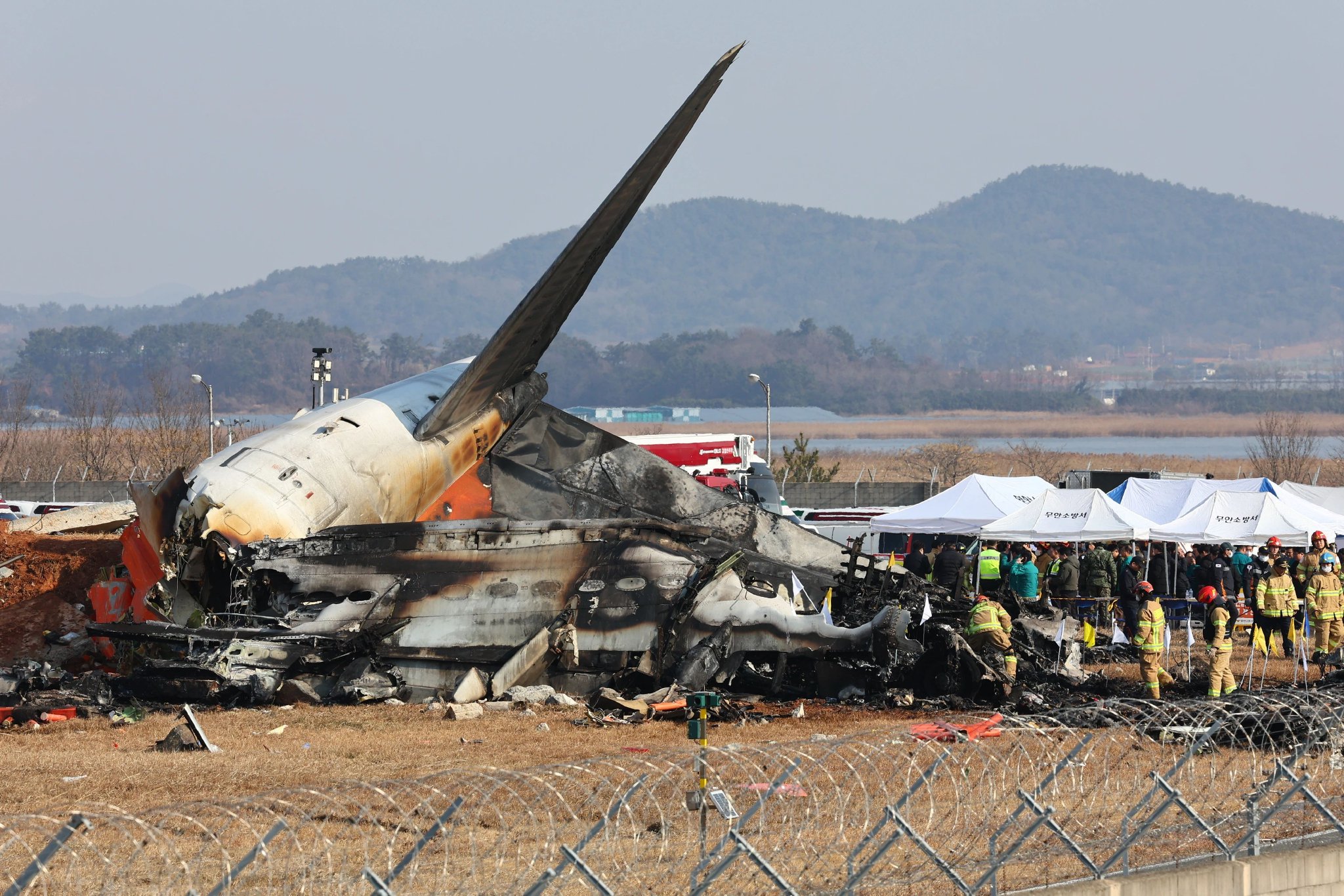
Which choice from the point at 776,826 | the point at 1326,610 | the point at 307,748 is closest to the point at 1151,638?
the point at 1326,610

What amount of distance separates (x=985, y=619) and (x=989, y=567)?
12341 millimetres

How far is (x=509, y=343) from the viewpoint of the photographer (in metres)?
29.8

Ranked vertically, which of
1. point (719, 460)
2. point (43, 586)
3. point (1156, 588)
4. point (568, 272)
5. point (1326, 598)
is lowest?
point (1156, 588)

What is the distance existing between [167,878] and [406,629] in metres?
11.8

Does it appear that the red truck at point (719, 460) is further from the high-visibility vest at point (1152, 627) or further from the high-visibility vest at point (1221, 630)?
the high-visibility vest at point (1221, 630)

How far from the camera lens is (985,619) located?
23984 millimetres

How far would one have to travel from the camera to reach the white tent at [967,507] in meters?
41.9

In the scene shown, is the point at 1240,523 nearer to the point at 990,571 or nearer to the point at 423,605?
the point at 990,571

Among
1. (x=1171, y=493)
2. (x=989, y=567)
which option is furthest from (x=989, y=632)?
(x=1171, y=493)

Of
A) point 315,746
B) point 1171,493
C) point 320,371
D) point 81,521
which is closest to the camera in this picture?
point 315,746

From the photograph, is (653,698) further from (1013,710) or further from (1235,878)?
(1235,878)

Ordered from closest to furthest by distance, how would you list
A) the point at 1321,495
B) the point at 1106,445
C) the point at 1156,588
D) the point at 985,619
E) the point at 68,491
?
the point at 985,619
the point at 1156,588
the point at 1321,495
the point at 68,491
the point at 1106,445

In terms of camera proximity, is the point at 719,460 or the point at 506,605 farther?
the point at 719,460

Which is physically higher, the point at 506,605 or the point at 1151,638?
the point at 506,605
